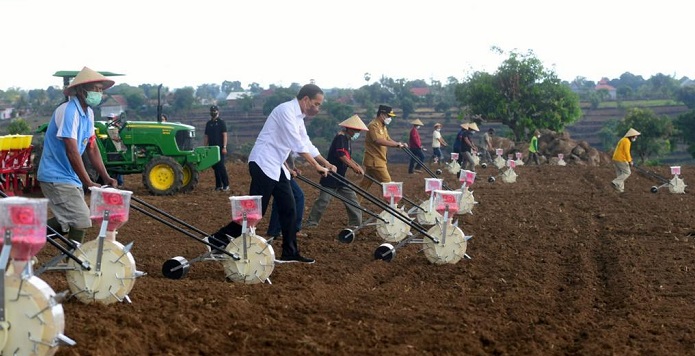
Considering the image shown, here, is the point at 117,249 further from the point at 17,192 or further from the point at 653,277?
the point at 17,192

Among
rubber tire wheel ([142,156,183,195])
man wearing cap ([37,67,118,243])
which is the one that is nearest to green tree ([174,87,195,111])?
rubber tire wheel ([142,156,183,195])

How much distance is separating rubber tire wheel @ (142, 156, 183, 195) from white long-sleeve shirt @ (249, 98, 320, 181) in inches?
335

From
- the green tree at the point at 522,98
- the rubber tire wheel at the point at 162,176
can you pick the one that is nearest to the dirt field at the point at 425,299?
the rubber tire wheel at the point at 162,176

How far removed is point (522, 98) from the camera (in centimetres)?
5312

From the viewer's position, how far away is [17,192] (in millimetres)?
15750

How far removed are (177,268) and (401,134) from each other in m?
75.4

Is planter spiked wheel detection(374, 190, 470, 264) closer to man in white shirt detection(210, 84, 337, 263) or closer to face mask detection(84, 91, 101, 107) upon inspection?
man in white shirt detection(210, 84, 337, 263)

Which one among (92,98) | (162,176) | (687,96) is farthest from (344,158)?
Result: (687,96)

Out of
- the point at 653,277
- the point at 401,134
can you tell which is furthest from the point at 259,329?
the point at 401,134

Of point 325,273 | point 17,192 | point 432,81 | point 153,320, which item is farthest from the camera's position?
point 432,81

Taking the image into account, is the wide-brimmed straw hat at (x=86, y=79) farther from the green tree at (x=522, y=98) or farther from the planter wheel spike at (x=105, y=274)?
the green tree at (x=522, y=98)

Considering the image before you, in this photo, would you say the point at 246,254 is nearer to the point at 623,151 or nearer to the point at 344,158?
the point at 344,158

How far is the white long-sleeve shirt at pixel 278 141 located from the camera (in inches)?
320

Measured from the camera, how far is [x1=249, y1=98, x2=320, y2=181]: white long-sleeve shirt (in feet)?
26.7
